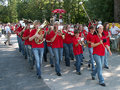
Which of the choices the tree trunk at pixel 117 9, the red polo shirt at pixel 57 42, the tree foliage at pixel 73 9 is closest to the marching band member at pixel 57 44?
the red polo shirt at pixel 57 42

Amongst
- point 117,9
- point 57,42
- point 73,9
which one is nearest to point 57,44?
point 57,42

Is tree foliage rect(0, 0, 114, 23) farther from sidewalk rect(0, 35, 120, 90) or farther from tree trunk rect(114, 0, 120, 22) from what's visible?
sidewalk rect(0, 35, 120, 90)

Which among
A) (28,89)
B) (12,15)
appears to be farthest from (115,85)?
(12,15)

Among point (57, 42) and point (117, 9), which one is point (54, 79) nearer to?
point (57, 42)

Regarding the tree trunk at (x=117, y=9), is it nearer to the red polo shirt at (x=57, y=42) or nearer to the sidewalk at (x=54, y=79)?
the sidewalk at (x=54, y=79)

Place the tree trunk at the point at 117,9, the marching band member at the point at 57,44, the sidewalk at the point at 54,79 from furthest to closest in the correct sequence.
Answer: the tree trunk at the point at 117,9 → the marching band member at the point at 57,44 → the sidewalk at the point at 54,79

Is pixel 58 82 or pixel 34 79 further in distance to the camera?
pixel 34 79

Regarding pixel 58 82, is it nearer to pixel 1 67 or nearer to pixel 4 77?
pixel 4 77

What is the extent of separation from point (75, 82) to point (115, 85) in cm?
127

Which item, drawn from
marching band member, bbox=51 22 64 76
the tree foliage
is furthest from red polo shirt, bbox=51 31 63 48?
the tree foliage

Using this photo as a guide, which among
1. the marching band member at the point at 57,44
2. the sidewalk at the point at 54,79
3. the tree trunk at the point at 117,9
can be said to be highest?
the tree trunk at the point at 117,9

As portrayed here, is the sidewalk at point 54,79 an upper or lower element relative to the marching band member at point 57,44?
lower

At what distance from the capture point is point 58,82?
6281 mm

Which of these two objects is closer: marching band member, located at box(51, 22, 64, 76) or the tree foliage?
marching band member, located at box(51, 22, 64, 76)
